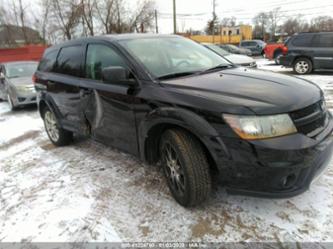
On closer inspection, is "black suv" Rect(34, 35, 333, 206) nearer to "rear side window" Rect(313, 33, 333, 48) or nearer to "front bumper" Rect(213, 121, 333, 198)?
"front bumper" Rect(213, 121, 333, 198)

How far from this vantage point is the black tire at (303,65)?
11.1 metres

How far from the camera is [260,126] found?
2205mm

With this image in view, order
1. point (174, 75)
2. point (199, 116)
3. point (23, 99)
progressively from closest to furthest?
point (199, 116) → point (174, 75) → point (23, 99)

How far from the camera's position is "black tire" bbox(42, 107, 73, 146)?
4.74 metres

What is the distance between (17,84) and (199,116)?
7513mm

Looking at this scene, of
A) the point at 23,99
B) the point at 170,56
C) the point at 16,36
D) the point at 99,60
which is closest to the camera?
the point at 170,56

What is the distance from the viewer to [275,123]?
2.21 meters

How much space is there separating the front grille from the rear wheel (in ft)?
31.6

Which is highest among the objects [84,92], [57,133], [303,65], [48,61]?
[48,61]

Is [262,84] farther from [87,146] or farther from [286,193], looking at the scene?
[87,146]

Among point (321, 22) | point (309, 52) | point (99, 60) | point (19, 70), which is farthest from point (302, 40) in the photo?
point (321, 22)

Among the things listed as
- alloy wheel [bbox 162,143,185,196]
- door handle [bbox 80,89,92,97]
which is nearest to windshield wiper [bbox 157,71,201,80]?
alloy wheel [bbox 162,143,185,196]

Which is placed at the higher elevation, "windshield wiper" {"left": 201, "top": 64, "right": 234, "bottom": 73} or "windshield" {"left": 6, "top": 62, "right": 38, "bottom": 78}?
"windshield wiper" {"left": 201, "top": 64, "right": 234, "bottom": 73}

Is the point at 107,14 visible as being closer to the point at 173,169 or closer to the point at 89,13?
the point at 89,13
